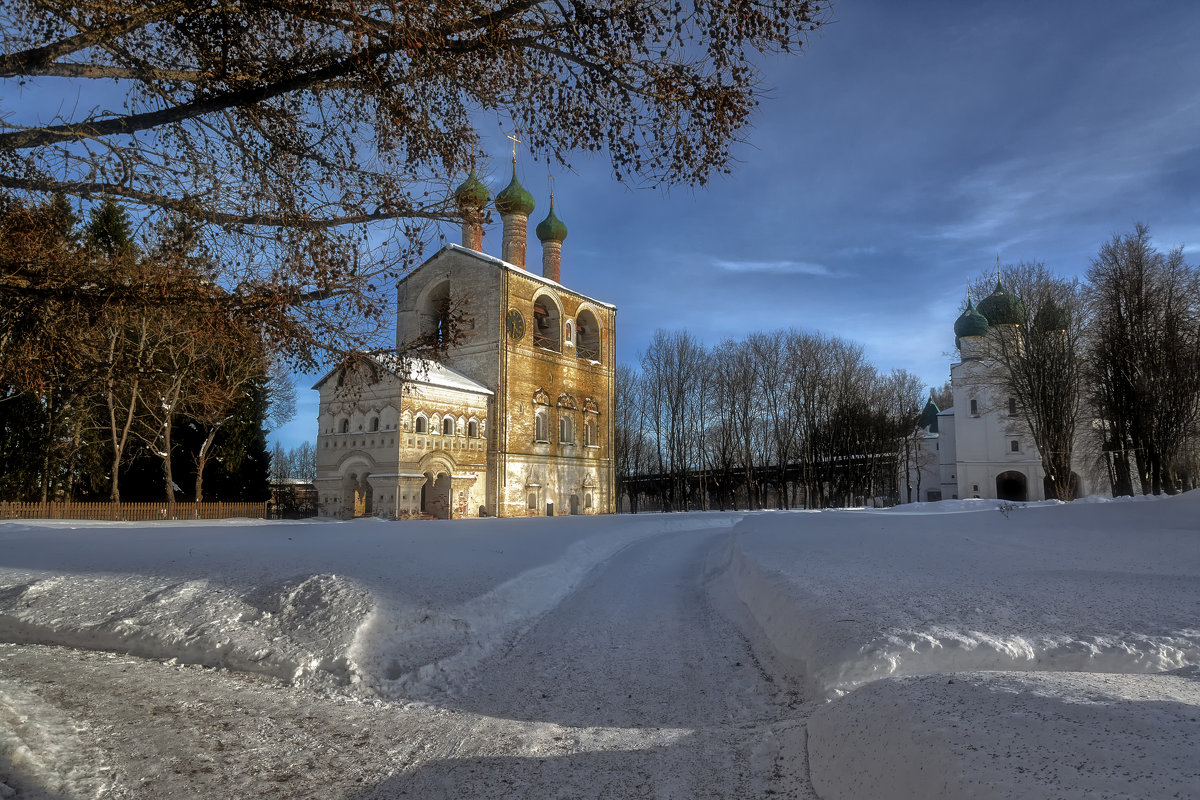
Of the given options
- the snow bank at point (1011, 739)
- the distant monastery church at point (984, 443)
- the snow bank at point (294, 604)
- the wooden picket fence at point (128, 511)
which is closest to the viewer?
the snow bank at point (1011, 739)

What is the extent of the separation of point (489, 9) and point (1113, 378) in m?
25.6

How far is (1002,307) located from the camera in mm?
29250

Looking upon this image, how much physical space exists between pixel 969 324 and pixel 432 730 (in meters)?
42.7

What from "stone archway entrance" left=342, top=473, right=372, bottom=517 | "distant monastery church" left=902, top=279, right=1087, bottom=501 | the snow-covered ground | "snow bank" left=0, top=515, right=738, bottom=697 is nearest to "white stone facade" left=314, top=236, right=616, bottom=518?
"stone archway entrance" left=342, top=473, right=372, bottom=517

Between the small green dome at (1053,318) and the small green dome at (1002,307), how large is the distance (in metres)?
1.07

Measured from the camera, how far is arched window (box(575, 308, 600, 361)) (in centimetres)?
3591

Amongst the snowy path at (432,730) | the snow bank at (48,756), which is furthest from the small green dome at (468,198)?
the snow bank at (48,756)

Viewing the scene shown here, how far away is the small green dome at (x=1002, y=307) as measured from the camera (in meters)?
27.4

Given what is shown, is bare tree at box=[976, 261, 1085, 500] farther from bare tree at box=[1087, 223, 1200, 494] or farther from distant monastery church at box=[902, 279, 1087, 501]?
distant monastery church at box=[902, 279, 1087, 501]

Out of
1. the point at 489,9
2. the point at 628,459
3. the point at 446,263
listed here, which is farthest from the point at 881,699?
the point at 628,459

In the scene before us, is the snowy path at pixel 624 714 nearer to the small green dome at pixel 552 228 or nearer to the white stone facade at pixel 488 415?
the white stone facade at pixel 488 415

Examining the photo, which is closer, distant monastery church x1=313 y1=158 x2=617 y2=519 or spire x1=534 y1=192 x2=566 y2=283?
distant monastery church x1=313 y1=158 x2=617 y2=519

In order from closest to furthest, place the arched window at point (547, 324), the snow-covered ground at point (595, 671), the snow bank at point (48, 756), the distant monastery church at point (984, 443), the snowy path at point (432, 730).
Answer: the snow-covered ground at point (595, 671), the snow bank at point (48, 756), the snowy path at point (432, 730), the arched window at point (547, 324), the distant monastery church at point (984, 443)

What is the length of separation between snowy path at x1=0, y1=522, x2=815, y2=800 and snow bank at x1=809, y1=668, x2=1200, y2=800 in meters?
0.41
